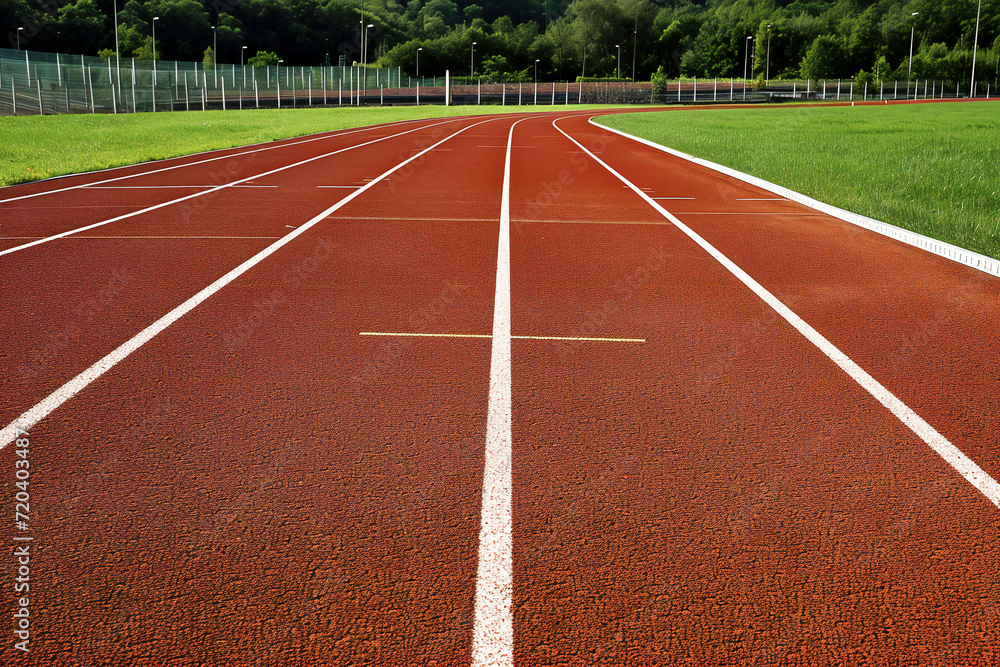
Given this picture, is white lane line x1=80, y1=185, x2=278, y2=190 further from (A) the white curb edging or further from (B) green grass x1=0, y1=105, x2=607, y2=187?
(A) the white curb edging

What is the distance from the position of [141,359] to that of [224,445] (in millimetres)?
1691

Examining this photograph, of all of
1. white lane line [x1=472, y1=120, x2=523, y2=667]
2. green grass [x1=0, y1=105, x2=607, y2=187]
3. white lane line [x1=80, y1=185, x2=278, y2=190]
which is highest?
green grass [x1=0, y1=105, x2=607, y2=187]

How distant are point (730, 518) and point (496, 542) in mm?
990

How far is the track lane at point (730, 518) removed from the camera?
2816 millimetres

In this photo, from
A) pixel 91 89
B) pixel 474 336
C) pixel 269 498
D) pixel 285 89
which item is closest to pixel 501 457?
pixel 269 498

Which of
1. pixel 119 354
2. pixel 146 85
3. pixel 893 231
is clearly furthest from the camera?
pixel 146 85

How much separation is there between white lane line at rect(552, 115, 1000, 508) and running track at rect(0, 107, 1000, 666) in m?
0.04

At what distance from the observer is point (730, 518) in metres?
3.55

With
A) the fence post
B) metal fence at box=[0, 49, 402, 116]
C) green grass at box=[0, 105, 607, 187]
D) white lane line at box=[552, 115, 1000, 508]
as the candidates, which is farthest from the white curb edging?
the fence post

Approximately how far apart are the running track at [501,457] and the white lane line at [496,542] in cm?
1

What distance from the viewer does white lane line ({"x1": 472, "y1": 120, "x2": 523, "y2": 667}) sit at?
2.77 m

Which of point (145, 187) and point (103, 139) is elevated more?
point (103, 139)

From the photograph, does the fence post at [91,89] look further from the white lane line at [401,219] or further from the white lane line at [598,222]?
the white lane line at [598,222]

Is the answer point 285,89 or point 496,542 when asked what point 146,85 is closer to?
point 285,89
